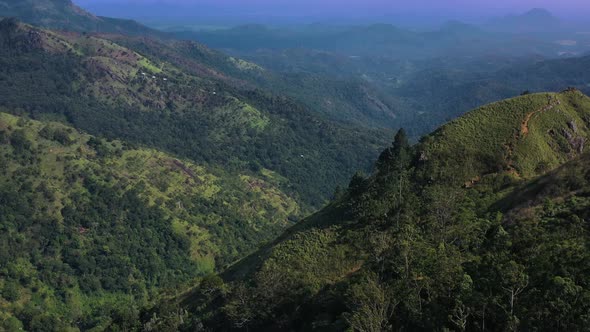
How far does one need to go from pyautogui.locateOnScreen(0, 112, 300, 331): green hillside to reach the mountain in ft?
151

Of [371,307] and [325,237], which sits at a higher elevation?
[371,307]

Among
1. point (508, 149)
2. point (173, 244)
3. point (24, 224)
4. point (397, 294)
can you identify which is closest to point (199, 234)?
point (173, 244)

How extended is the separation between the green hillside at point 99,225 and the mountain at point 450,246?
151ft

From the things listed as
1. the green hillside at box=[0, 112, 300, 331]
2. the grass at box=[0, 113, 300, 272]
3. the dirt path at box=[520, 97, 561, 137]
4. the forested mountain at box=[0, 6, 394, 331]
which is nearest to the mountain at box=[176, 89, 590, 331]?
the dirt path at box=[520, 97, 561, 137]

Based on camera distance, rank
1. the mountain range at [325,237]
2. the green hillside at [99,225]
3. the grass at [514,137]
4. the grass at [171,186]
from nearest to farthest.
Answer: the mountain range at [325,237] → the grass at [514,137] → the green hillside at [99,225] → the grass at [171,186]

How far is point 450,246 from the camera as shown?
35.1m

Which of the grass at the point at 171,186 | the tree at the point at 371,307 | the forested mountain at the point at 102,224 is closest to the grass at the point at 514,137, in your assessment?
the tree at the point at 371,307

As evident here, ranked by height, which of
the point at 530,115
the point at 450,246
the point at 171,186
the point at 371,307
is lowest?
the point at 171,186

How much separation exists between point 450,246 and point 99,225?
100435 millimetres

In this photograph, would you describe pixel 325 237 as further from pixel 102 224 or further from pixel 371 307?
pixel 102 224

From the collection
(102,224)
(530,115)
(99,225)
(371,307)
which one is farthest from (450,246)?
(102,224)

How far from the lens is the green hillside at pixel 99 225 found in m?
98.8

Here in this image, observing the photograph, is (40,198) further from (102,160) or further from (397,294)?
(397,294)

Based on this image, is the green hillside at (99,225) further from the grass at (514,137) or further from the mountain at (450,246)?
the grass at (514,137)
